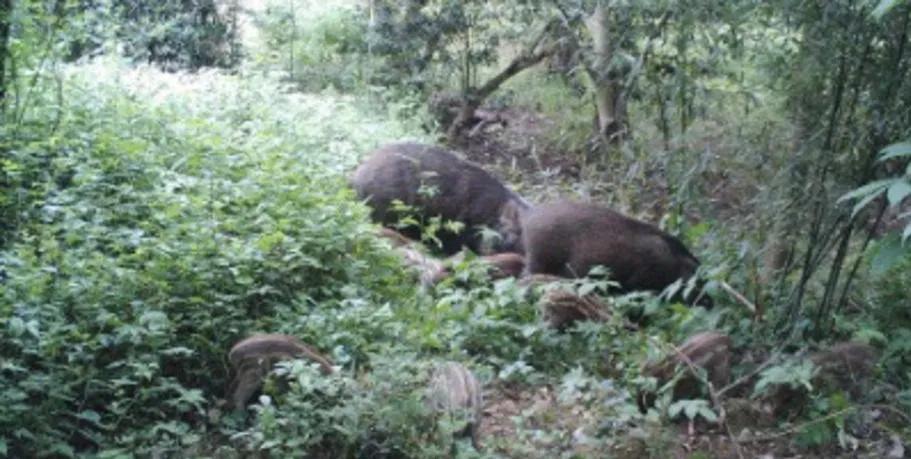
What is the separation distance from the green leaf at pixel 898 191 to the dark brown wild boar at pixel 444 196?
4581mm

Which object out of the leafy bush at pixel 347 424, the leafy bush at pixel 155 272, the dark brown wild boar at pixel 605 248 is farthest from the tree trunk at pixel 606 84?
the leafy bush at pixel 347 424

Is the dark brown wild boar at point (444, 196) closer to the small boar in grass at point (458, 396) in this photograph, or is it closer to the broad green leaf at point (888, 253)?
the small boar in grass at point (458, 396)

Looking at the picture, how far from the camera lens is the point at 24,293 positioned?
4.51 m

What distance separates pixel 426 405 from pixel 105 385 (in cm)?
134

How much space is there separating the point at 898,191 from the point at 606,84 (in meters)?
7.45

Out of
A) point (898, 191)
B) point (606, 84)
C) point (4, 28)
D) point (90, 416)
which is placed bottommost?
point (90, 416)

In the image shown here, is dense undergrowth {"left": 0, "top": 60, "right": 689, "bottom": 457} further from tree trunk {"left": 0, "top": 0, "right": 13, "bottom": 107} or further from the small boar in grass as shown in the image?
tree trunk {"left": 0, "top": 0, "right": 13, "bottom": 107}

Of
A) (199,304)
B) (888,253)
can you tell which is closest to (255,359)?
(199,304)

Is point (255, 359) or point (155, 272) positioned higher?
point (155, 272)

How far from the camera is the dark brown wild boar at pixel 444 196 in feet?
26.0

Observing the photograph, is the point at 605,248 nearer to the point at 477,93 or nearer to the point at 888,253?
the point at 888,253

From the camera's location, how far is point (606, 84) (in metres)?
10.6

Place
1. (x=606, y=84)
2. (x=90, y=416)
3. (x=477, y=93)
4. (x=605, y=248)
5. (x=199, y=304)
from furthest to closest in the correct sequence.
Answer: (x=477, y=93) → (x=606, y=84) → (x=605, y=248) → (x=199, y=304) → (x=90, y=416)

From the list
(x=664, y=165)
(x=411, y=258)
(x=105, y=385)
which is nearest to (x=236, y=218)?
(x=411, y=258)
